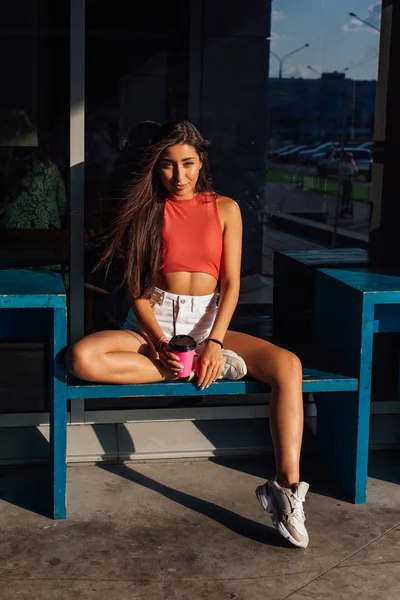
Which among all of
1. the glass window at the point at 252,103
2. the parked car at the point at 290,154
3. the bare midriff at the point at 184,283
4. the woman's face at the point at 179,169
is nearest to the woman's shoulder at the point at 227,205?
the woman's face at the point at 179,169

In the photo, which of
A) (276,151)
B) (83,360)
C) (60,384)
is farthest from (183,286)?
(276,151)

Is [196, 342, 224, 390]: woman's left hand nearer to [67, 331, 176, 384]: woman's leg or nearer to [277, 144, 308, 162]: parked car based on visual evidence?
[67, 331, 176, 384]: woman's leg

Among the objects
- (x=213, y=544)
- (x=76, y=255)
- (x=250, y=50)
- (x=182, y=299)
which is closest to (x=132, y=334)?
(x=182, y=299)

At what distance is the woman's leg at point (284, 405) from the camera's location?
3.63 m

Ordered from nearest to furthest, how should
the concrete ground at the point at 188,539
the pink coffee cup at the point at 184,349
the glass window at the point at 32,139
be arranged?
the concrete ground at the point at 188,539, the pink coffee cup at the point at 184,349, the glass window at the point at 32,139

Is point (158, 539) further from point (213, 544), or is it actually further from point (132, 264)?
point (132, 264)

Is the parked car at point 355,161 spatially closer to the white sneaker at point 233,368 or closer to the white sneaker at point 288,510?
the white sneaker at point 233,368

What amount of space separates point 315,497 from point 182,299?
3.48 ft

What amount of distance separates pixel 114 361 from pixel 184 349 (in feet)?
0.98

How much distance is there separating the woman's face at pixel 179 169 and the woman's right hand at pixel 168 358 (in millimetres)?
661

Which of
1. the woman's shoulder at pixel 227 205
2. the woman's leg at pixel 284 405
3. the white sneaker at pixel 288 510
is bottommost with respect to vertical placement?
the white sneaker at pixel 288 510

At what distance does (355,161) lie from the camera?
4574 mm

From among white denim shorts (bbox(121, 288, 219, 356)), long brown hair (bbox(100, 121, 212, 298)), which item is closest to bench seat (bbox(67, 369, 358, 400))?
white denim shorts (bbox(121, 288, 219, 356))

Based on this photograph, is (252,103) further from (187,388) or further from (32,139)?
(187,388)
